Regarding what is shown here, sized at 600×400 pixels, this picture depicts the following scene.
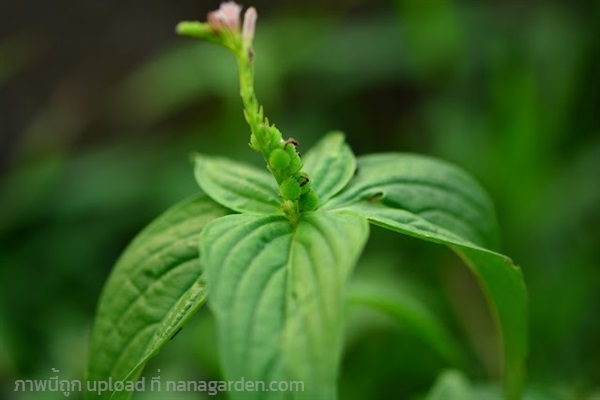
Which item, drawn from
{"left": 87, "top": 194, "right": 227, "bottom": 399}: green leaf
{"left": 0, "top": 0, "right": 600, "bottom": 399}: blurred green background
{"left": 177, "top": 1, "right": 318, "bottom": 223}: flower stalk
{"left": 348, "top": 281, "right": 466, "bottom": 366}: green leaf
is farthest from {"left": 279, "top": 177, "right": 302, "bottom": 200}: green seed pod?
{"left": 0, "top": 0, "right": 600, "bottom": 399}: blurred green background

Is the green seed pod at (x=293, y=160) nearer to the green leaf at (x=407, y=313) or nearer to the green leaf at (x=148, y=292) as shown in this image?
the green leaf at (x=148, y=292)

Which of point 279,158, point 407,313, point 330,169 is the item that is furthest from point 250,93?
point 407,313

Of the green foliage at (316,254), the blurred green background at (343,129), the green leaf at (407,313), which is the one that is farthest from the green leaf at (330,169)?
the blurred green background at (343,129)

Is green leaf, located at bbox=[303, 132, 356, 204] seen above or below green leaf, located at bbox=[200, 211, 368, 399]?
above

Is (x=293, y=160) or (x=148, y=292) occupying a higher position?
(x=293, y=160)

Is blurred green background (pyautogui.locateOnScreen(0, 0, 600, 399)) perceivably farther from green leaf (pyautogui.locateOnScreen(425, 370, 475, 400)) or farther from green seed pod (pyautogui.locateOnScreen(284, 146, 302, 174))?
green seed pod (pyautogui.locateOnScreen(284, 146, 302, 174))

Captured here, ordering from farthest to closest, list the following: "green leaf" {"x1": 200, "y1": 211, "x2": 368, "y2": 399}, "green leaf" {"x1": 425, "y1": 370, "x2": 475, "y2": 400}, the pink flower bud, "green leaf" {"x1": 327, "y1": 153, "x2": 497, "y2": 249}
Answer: "green leaf" {"x1": 425, "y1": 370, "x2": 475, "y2": 400}
"green leaf" {"x1": 327, "y1": 153, "x2": 497, "y2": 249}
the pink flower bud
"green leaf" {"x1": 200, "y1": 211, "x2": 368, "y2": 399}

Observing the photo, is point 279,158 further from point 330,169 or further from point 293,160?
point 330,169
